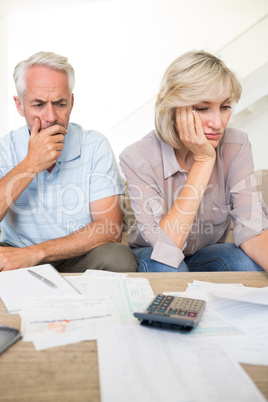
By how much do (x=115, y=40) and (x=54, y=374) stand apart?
572 centimetres

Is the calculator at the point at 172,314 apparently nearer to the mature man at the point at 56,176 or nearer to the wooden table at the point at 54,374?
the wooden table at the point at 54,374

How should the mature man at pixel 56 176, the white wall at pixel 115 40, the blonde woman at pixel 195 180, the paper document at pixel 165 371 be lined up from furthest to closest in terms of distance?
the white wall at pixel 115 40
the mature man at pixel 56 176
the blonde woman at pixel 195 180
the paper document at pixel 165 371

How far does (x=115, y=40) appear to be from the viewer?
5.65 metres

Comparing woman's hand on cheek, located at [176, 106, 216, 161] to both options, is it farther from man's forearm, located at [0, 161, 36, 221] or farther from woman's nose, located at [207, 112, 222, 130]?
man's forearm, located at [0, 161, 36, 221]

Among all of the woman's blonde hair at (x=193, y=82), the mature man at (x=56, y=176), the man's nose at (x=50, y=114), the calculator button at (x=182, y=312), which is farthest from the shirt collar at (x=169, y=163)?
the calculator button at (x=182, y=312)

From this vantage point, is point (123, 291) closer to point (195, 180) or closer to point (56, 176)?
point (195, 180)

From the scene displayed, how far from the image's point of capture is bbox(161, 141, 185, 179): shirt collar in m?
1.48

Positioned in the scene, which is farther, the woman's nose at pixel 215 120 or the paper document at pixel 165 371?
the woman's nose at pixel 215 120

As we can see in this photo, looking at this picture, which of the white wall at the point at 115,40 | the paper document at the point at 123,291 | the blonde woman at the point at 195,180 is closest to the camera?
the paper document at the point at 123,291

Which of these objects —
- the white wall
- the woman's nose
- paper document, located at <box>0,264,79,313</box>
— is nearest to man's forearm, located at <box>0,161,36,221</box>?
paper document, located at <box>0,264,79,313</box>

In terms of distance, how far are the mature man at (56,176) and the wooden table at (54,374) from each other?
801 millimetres

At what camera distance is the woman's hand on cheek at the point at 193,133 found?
1393 millimetres

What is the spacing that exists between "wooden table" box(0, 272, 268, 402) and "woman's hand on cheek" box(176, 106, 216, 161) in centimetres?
93

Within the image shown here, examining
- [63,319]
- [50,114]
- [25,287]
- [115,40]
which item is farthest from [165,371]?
[115,40]
